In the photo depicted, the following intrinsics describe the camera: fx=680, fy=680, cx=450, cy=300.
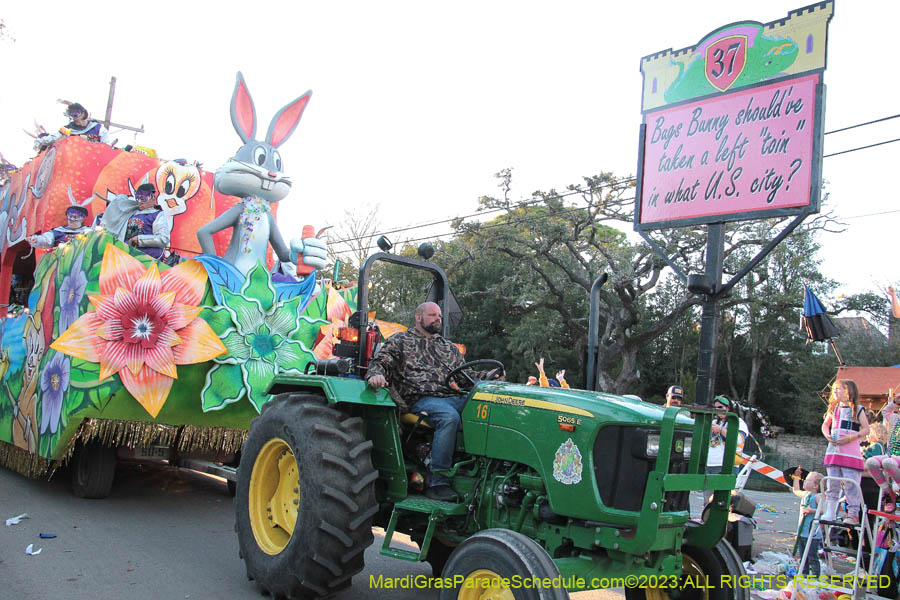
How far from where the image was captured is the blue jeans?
4355 millimetres

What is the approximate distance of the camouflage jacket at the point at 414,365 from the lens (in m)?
4.69

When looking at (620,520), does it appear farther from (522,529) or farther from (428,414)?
(428,414)

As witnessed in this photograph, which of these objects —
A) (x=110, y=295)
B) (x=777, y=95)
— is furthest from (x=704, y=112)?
(x=110, y=295)

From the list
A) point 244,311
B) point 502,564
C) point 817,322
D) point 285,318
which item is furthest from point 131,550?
point 817,322

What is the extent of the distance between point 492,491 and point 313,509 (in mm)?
1115

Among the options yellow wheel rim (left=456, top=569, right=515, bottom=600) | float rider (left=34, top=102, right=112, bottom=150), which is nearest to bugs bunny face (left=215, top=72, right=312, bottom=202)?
float rider (left=34, top=102, right=112, bottom=150)

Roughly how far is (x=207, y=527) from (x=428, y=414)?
3.34 m

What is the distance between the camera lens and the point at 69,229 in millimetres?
9562

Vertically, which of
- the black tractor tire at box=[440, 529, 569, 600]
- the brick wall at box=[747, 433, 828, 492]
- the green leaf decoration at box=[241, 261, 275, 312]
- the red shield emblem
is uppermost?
the red shield emblem

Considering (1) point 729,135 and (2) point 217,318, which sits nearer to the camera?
(2) point 217,318

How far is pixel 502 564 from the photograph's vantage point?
3.33 meters

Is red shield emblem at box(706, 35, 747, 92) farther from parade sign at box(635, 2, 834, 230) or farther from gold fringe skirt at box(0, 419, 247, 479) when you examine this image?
gold fringe skirt at box(0, 419, 247, 479)

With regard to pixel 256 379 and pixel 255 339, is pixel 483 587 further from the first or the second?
pixel 255 339

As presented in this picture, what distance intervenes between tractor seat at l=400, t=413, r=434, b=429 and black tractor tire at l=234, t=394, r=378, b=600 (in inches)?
12.2
